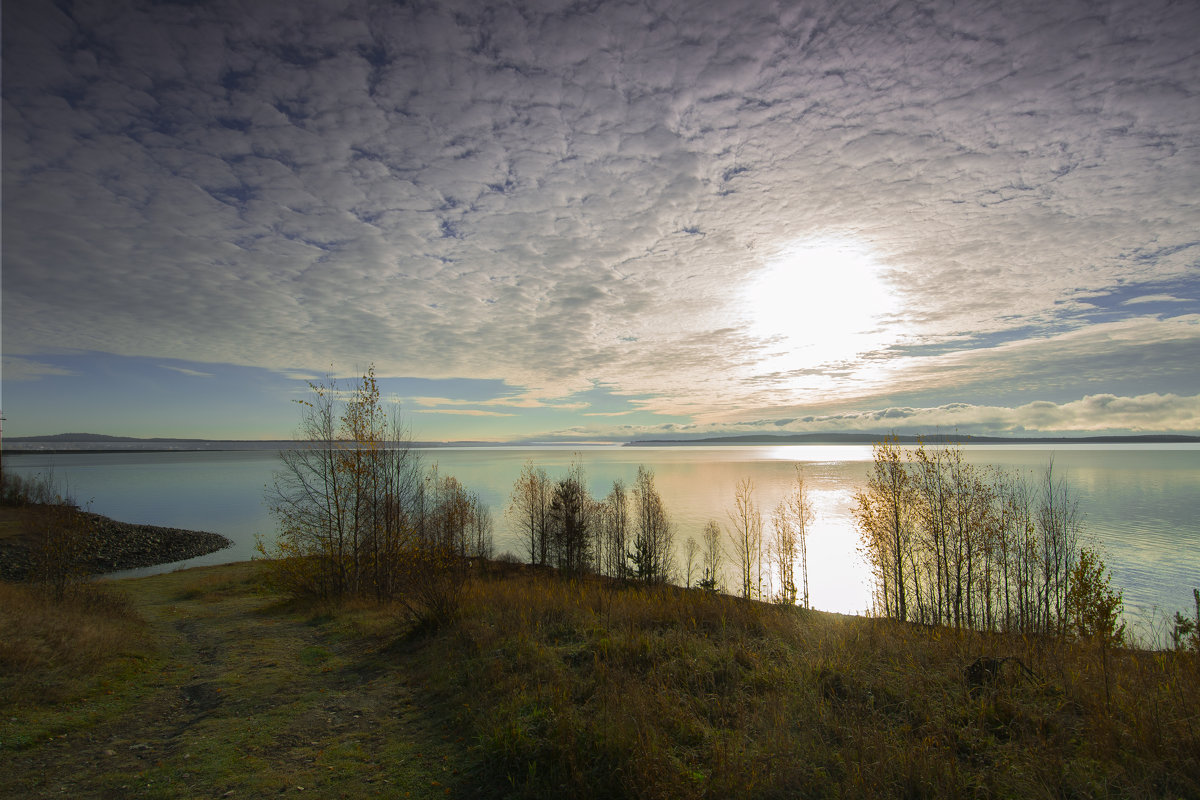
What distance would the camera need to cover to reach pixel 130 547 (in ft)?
162

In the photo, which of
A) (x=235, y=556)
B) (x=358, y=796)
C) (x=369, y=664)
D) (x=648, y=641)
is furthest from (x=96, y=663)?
(x=235, y=556)

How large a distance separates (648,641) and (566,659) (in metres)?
1.43

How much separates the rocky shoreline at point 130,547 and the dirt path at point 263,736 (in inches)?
1546

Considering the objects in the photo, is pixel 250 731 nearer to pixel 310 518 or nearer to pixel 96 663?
pixel 96 663

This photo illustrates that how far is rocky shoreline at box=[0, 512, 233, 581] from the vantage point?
38.1 metres

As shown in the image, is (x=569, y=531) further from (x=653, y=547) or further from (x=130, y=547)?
(x=130, y=547)

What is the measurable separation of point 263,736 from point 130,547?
5941 cm

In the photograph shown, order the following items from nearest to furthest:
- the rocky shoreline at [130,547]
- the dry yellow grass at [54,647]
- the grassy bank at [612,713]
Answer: the grassy bank at [612,713], the dry yellow grass at [54,647], the rocky shoreline at [130,547]

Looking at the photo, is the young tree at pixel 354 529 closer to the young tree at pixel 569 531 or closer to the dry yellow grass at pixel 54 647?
the dry yellow grass at pixel 54 647

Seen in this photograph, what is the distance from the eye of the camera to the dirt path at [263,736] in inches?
228

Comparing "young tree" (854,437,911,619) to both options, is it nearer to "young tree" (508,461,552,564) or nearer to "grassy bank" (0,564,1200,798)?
"grassy bank" (0,564,1200,798)

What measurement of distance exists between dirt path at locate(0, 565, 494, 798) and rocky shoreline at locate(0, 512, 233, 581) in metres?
39.3

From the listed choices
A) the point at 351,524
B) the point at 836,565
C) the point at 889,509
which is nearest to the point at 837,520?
the point at 836,565

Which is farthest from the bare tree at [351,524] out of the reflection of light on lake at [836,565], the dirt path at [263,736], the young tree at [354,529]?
the reflection of light on lake at [836,565]
